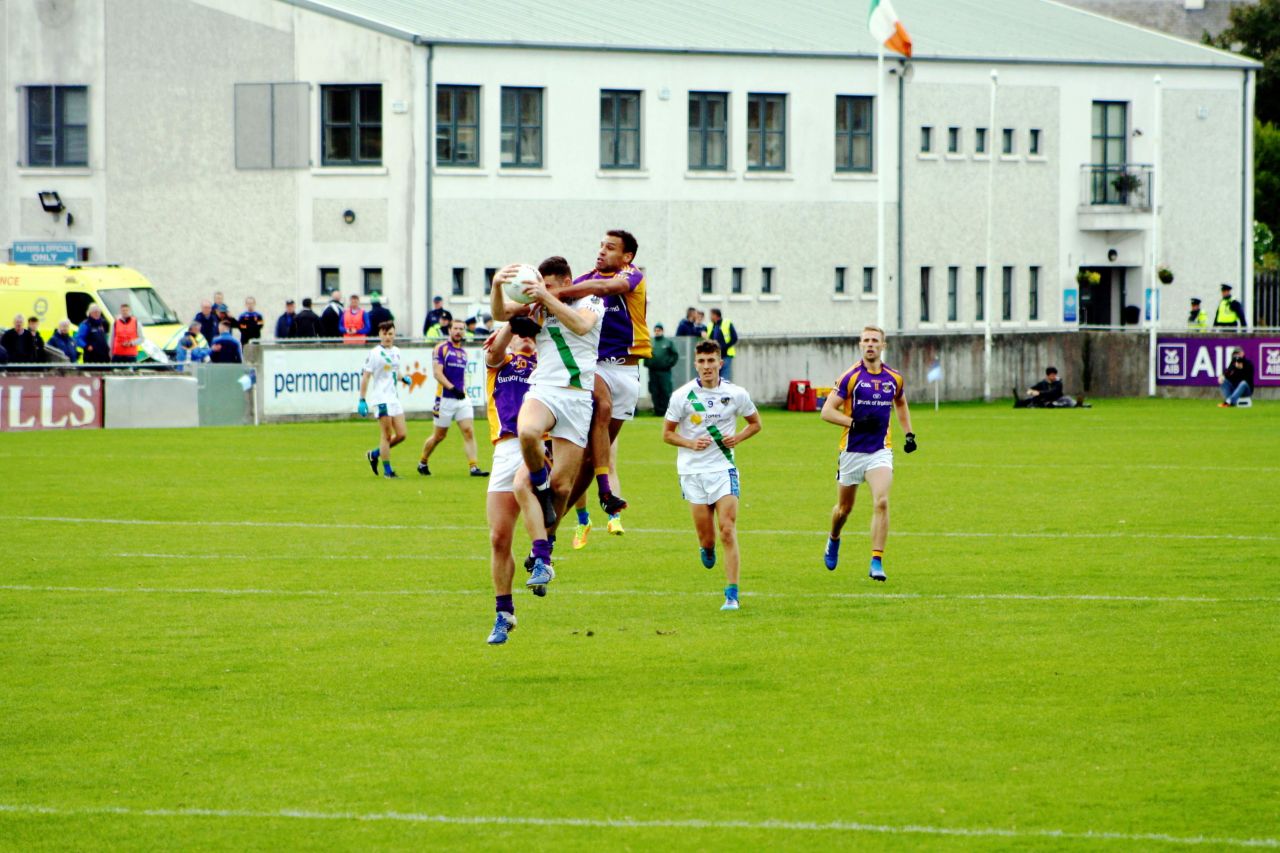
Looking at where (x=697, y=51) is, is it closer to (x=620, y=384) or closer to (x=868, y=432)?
(x=868, y=432)

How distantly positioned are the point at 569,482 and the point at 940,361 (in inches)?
1416

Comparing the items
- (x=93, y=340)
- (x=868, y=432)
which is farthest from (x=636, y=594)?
(x=93, y=340)

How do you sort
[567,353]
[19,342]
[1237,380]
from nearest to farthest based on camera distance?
1. [567,353]
2. [19,342]
3. [1237,380]

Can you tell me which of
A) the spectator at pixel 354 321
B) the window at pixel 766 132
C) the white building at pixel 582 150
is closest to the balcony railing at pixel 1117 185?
the white building at pixel 582 150

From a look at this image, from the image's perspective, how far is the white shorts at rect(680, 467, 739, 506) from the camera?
1620 centimetres

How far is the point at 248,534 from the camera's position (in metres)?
21.5

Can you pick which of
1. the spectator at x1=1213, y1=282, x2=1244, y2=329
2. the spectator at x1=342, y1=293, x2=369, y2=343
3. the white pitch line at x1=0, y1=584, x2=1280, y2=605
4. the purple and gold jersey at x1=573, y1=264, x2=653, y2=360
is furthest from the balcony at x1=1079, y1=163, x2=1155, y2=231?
the purple and gold jersey at x1=573, y1=264, x2=653, y2=360

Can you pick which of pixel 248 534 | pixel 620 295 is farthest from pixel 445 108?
pixel 620 295

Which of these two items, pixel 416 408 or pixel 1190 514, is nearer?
pixel 1190 514

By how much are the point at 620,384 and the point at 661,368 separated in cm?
2798

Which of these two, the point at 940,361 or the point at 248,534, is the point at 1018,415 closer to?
the point at 940,361

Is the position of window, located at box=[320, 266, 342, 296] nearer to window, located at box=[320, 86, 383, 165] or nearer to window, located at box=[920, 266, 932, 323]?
window, located at box=[320, 86, 383, 165]

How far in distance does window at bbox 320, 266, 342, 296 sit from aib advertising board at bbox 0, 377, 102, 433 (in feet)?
46.8

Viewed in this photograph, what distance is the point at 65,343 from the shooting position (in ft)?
133
